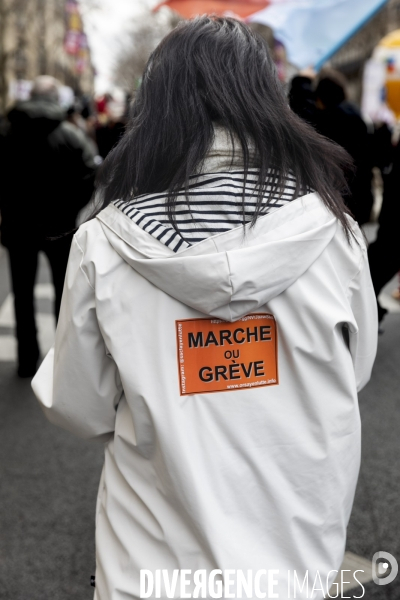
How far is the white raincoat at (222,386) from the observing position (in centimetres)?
154

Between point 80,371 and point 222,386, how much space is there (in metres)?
0.34

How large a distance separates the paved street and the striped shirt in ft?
5.97

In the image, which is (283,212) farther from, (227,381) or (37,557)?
(37,557)

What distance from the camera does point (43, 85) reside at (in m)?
5.02

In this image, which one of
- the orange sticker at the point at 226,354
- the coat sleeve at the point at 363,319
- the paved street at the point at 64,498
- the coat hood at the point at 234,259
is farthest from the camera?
the paved street at the point at 64,498

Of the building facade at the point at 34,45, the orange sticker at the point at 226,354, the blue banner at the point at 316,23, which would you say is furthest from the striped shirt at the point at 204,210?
the building facade at the point at 34,45

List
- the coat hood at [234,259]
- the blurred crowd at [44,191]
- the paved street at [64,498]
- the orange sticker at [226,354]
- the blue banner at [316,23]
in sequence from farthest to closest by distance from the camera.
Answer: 1. the blue banner at [316,23]
2. the blurred crowd at [44,191]
3. the paved street at [64,498]
4. the orange sticker at [226,354]
5. the coat hood at [234,259]

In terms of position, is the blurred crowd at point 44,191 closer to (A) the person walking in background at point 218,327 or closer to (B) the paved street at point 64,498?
(B) the paved street at point 64,498

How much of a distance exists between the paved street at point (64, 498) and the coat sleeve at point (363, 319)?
133 centimetres

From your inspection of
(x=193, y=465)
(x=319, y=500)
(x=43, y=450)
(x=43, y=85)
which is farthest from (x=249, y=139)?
(x=43, y=85)

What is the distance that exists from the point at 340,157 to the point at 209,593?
1069mm

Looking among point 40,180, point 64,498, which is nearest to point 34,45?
point 40,180

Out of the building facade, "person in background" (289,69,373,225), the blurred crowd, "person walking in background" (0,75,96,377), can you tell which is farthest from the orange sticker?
the building facade

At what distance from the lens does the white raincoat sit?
60.5 inches
